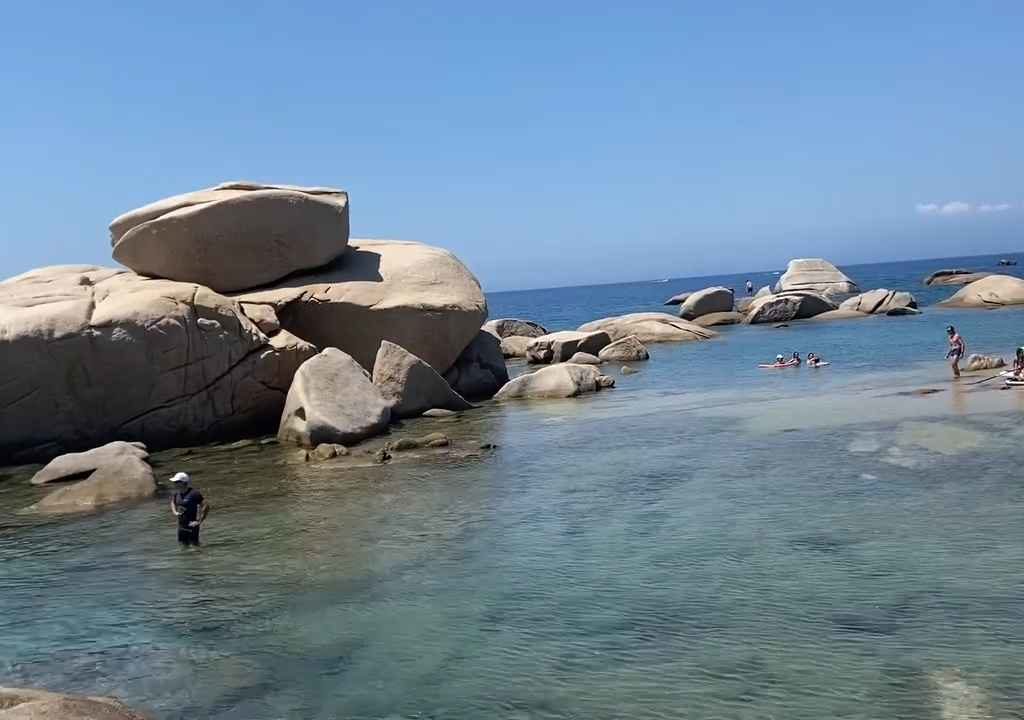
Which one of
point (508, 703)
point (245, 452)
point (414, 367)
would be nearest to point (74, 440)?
point (245, 452)

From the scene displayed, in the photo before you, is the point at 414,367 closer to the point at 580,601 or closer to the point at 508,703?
the point at 580,601

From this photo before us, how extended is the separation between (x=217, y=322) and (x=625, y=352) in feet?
65.6

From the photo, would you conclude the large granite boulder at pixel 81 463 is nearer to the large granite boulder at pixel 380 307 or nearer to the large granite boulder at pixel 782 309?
the large granite boulder at pixel 380 307

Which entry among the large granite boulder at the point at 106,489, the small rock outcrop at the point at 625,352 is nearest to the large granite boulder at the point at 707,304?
the small rock outcrop at the point at 625,352

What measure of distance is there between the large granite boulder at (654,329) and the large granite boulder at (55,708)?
4063cm

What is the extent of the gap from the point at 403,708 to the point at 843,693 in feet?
12.7

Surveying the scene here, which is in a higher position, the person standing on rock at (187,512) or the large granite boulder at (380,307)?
the large granite boulder at (380,307)

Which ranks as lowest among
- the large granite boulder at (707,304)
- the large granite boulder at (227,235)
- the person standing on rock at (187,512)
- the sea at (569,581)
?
the sea at (569,581)

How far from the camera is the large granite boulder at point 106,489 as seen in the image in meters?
17.8

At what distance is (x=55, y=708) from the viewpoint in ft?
25.0

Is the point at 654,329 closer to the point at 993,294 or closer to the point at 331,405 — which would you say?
the point at 993,294

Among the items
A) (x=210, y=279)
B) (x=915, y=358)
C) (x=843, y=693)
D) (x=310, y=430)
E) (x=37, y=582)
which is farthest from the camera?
(x=915, y=358)

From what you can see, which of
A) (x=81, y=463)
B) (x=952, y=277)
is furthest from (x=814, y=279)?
(x=81, y=463)

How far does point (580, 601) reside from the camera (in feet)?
36.5
